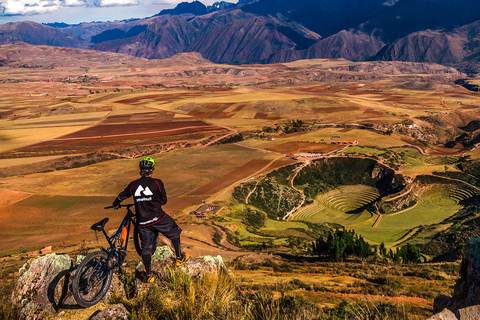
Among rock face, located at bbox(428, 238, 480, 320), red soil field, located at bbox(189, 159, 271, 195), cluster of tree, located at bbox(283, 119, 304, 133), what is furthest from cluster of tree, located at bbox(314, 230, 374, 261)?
cluster of tree, located at bbox(283, 119, 304, 133)

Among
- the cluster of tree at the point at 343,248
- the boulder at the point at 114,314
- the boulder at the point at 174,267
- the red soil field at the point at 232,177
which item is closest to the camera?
the boulder at the point at 114,314

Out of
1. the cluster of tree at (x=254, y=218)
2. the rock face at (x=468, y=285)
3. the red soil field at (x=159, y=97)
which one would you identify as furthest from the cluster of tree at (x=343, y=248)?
the red soil field at (x=159, y=97)

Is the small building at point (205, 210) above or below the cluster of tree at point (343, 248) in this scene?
below

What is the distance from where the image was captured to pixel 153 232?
9.05 meters

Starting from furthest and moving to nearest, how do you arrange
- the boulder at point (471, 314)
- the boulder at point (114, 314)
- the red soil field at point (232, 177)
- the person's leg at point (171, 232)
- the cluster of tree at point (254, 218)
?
the red soil field at point (232, 177) → the cluster of tree at point (254, 218) → the person's leg at point (171, 232) → the boulder at point (114, 314) → the boulder at point (471, 314)

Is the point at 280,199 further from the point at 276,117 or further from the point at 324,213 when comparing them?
the point at 276,117

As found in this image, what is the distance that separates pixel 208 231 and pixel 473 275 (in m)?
34.2

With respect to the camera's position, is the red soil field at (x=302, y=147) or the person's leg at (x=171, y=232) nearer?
the person's leg at (x=171, y=232)

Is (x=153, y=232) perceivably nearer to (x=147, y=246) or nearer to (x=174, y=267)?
(x=147, y=246)

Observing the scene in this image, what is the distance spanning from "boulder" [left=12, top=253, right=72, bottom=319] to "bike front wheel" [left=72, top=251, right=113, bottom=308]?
0.62m

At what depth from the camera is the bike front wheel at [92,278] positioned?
25.8 ft

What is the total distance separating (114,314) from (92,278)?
60.3 inches

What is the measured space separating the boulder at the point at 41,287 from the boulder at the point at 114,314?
5.69 ft

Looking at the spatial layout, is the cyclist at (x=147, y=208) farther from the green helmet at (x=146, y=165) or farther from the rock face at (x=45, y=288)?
the rock face at (x=45, y=288)
